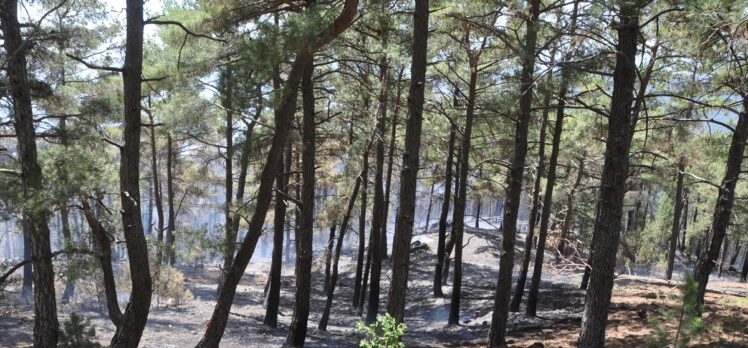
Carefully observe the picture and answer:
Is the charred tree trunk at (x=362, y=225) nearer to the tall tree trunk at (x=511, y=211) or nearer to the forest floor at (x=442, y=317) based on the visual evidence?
the forest floor at (x=442, y=317)

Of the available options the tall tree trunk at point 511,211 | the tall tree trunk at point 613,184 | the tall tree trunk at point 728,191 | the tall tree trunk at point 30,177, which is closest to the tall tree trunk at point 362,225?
the tall tree trunk at point 511,211

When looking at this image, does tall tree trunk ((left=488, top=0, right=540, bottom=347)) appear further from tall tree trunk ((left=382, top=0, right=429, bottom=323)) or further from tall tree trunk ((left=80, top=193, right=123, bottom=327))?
tall tree trunk ((left=80, top=193, right=123, bottom=327))

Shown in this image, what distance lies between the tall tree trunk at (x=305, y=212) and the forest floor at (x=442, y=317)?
118 cm

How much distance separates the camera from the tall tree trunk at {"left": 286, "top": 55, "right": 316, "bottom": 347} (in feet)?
29.9

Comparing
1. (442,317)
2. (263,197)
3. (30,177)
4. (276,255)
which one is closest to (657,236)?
(442,317)

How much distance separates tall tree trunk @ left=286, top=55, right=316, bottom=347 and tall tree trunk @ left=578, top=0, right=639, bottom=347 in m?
5.09

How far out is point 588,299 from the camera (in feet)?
20.1

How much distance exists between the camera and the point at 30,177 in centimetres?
603

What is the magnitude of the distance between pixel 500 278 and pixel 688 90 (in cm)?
502

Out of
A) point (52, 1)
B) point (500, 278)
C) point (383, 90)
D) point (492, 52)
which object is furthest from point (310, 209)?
point (52, 1)

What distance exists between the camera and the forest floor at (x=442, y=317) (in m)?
9.19

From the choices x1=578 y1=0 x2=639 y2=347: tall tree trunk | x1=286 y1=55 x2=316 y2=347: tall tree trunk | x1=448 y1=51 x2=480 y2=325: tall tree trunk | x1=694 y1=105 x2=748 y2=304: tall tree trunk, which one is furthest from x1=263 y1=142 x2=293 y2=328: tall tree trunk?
x1=694 y1=105 x2=748 y2=304: tall tree trunk

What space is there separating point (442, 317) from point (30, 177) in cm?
1156

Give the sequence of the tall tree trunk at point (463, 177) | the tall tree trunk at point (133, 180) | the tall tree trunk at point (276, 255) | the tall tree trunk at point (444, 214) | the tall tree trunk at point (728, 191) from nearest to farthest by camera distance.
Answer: the tall tree trunk at point (133, 180) < the tall tree trunk at point (728, 191) < the tall tree trunk at point (463, 177) < the tall tree trunk at point (276, 255) < the tall tree trunk at point (444, 214)
